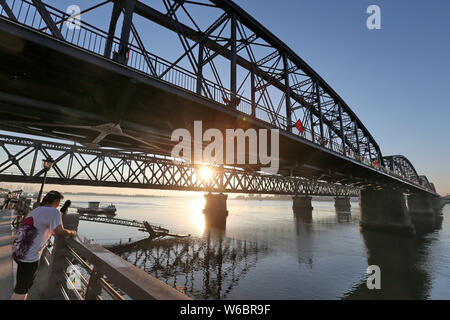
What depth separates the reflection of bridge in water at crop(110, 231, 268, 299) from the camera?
18.2 metres

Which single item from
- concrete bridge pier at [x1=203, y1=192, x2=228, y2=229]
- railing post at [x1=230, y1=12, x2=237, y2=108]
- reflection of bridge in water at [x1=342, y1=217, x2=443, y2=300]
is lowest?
reflection of bridge in water at [x1=342, y1=217, x2=443, y2=300]

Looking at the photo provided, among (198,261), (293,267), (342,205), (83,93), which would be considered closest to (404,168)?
(342,205)

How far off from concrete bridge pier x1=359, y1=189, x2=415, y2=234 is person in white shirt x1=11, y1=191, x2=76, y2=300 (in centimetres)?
5775

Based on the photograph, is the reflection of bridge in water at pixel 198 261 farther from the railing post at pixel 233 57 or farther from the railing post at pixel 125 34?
the railing post at pixel 125 34

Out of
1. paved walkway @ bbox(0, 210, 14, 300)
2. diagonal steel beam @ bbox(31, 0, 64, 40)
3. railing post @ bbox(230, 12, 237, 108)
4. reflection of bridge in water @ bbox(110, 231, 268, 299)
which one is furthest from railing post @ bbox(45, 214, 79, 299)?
railing post @ bbox(230, 12, 237, 108)

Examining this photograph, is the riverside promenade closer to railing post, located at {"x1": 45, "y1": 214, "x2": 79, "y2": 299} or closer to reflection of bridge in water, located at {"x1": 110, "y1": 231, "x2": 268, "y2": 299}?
railing post, located at {"x1": 45, "y1": 214, "x2": 79, "y2": 299}

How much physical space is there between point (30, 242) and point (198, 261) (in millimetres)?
23515

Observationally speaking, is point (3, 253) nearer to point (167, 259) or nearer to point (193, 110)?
point (193, 110)

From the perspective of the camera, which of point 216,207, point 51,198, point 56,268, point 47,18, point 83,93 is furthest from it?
point 216,207

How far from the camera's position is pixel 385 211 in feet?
157

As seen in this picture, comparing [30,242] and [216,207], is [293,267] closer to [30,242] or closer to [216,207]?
[30,242]

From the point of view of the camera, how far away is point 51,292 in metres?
4.81

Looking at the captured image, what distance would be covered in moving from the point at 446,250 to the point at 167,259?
43.1 metres

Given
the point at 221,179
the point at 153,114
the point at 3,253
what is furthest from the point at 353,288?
the point at 221,179
